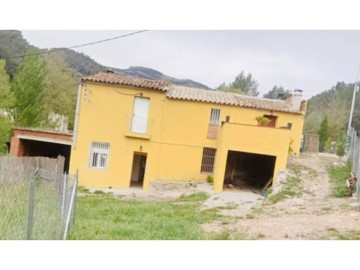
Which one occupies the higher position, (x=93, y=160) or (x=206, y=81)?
(x=206, y=81)

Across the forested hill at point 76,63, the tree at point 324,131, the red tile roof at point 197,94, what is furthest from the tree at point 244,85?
the tree at point 324,131

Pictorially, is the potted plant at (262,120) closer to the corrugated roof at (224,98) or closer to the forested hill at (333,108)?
the corrugated roof at (224,98)

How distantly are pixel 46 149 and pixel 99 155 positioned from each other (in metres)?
0.56

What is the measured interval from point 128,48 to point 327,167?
9.99 feet

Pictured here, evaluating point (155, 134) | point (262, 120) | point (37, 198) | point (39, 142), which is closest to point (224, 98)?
point (262, 120)

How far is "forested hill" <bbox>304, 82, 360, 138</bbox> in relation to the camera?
4.14m

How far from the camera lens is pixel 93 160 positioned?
4109mm

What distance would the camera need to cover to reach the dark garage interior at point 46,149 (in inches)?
150

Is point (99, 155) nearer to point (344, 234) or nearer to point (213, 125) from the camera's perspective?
point (213, 125)

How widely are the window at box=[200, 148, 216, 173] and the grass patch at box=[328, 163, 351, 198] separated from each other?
1556mm

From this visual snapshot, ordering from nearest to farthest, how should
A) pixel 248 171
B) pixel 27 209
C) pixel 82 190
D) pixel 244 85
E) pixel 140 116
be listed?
1. pixel 27 209
2. pixel 82 190
3. pixel 244 85
4. pixel 140 116
5. pixel 248 171

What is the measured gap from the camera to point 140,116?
454 centimetres
